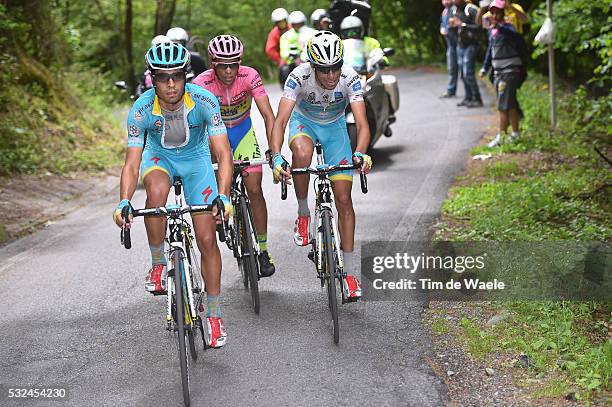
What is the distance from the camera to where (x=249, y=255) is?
7.63 m

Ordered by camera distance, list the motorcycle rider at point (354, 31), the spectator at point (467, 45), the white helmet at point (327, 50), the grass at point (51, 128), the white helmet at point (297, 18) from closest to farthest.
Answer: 1. the white helmet at point (327, 50)
2. the motorcycle rider at point (354, 31)
3. the grass at point (51, 128)
4. the white helmet at point (297, 18)
5. the spectator at point (467, 45)

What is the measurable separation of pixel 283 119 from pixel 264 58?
33494mm

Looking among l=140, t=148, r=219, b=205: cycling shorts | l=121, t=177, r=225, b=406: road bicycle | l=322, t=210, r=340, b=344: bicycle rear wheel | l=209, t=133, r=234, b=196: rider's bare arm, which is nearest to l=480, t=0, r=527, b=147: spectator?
l=322, t=210, r=340, b=344: bicycle rear wheel

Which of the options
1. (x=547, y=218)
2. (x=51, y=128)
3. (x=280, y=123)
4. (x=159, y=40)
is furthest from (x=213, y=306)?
(x=51, y=128)

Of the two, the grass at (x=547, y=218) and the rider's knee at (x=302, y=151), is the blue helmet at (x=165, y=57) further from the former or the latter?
the grass at (x=547, y=218)

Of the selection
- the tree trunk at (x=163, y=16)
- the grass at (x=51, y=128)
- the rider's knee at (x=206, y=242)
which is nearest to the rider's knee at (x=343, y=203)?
the rider's knee at (x=206, y=242)

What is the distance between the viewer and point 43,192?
1345cm

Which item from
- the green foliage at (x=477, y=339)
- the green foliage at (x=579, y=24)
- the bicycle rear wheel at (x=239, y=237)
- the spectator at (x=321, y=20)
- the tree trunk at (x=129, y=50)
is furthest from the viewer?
the tree trunk at (x=129, y=50)

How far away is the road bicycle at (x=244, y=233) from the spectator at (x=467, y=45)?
11.8 m

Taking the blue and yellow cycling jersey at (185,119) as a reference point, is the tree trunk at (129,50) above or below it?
below

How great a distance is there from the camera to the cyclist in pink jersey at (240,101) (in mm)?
7754

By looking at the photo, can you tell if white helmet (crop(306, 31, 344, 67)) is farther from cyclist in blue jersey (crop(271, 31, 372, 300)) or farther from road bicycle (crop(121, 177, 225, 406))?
road bicycle (crop(121, 177, 225, 406))

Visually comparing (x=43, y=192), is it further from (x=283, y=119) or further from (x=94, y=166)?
(x=283, y=119)

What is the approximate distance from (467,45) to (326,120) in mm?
12238
